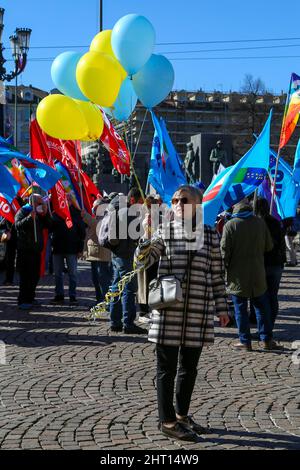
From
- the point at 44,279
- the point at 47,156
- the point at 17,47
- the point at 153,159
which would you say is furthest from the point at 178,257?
the point at 17,47

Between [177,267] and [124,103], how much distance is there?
618 cm

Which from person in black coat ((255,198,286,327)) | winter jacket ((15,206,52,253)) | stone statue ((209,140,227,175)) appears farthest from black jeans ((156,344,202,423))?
stone statue ((209,140,227,175))

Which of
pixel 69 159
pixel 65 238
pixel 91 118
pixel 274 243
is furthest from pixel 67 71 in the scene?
pixel 274 243

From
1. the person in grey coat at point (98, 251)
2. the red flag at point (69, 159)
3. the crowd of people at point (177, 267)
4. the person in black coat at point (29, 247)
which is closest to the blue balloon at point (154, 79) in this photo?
the crowd of people at point (177, 267)

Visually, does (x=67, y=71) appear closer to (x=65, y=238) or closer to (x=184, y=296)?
(x=65, y=238)

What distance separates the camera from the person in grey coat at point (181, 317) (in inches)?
213

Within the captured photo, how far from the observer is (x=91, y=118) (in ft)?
37.6

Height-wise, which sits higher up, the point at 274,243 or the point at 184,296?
the point at 274,243

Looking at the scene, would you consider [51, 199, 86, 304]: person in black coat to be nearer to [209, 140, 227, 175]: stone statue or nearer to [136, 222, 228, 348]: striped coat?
[136, 222, 228, 348]: striped coat

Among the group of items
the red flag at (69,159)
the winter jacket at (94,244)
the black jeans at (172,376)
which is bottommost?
the black jeans at (172,376)

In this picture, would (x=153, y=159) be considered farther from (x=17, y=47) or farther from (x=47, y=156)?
(x=17, y=47)

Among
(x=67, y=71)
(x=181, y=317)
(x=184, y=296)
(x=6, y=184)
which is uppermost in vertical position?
(x=67, y=71)

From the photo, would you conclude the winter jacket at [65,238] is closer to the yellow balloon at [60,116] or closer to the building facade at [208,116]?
the yellow balloon at [60,116]

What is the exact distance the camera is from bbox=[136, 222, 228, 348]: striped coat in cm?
540
